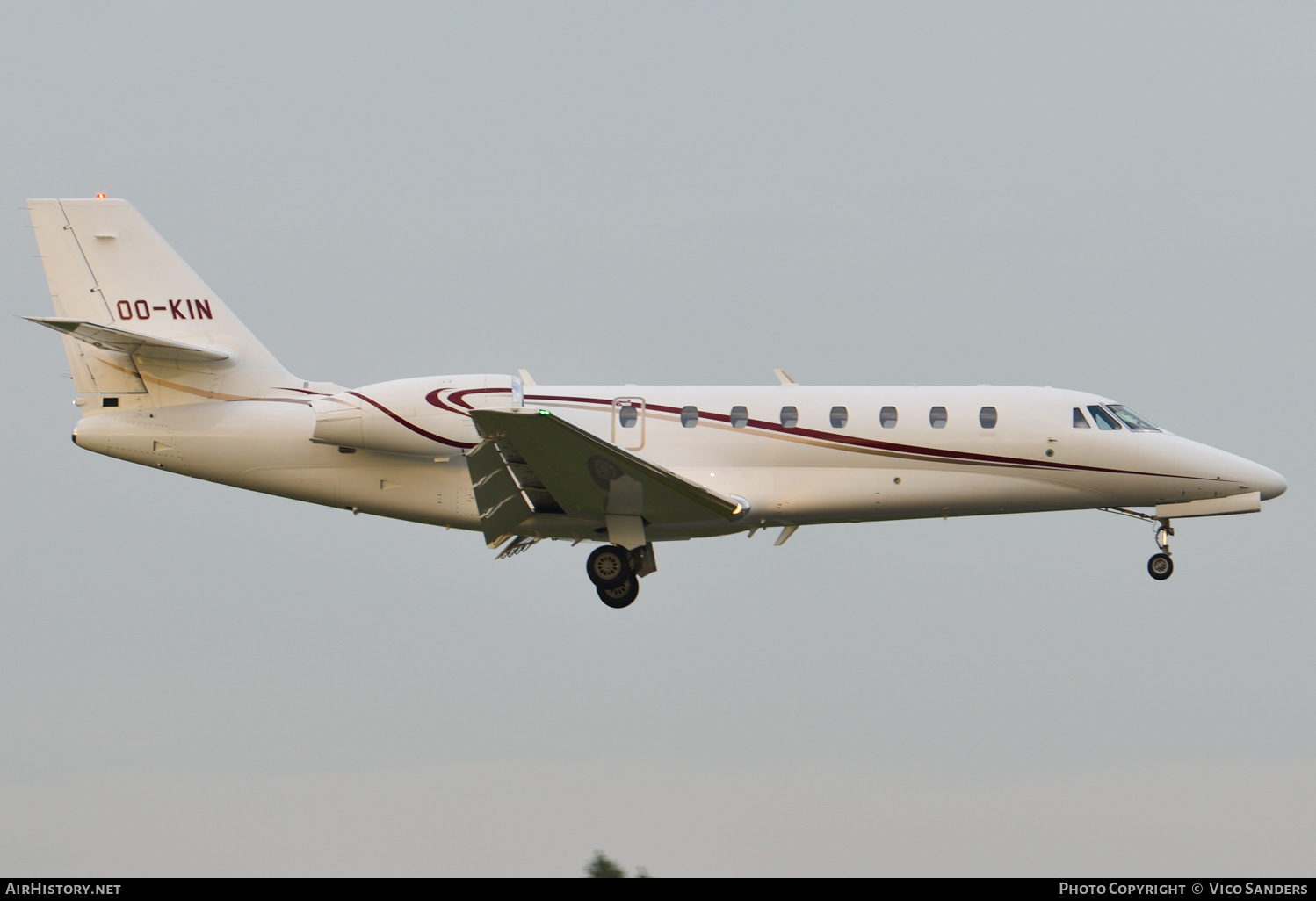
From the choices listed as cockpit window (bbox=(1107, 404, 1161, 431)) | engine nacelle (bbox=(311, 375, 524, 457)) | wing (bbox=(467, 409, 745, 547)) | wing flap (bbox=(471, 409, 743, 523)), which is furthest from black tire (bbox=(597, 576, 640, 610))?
cockpit window (bbox=(1107, 404, 1161, 431))

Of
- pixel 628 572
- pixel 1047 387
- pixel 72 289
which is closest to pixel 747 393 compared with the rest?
pixel 628 572

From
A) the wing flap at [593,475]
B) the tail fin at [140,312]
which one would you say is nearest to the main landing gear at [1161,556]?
the wing flap at [593,475]

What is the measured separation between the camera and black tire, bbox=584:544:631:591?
1970 centimetres

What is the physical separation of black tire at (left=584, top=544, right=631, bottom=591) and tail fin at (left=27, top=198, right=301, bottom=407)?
5123mm

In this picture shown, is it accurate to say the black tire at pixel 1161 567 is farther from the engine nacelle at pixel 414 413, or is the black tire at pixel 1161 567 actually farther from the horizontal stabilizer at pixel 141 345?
the horizontal stabilizer at pixel 141 345

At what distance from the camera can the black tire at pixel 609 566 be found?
19703 mm

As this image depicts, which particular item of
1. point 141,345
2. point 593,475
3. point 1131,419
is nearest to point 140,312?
point 141,345

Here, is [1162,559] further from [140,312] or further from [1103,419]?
[140,312]

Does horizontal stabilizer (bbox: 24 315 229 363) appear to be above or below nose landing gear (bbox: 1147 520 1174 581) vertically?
above

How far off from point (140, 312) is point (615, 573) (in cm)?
818

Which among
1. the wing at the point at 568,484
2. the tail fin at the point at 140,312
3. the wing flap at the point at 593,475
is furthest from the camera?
the tail fin at the point at 140,312

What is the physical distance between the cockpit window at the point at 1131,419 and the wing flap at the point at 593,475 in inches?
242

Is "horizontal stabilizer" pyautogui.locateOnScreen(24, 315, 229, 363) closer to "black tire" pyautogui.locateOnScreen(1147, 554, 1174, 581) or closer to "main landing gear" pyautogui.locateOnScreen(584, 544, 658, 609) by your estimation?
"main landing gear" pyautogui.locateOnScreen(584, 544, 658, 609)

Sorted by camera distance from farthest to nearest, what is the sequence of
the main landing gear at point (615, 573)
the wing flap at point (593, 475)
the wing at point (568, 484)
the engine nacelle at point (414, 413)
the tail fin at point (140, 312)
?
the tail fin at point (140, 312) < the main landing gear at point (615, 573) < the engine nacelle at point (414, 413) < the wing at point (568, 484) < the wing flap at point (593, 475)
